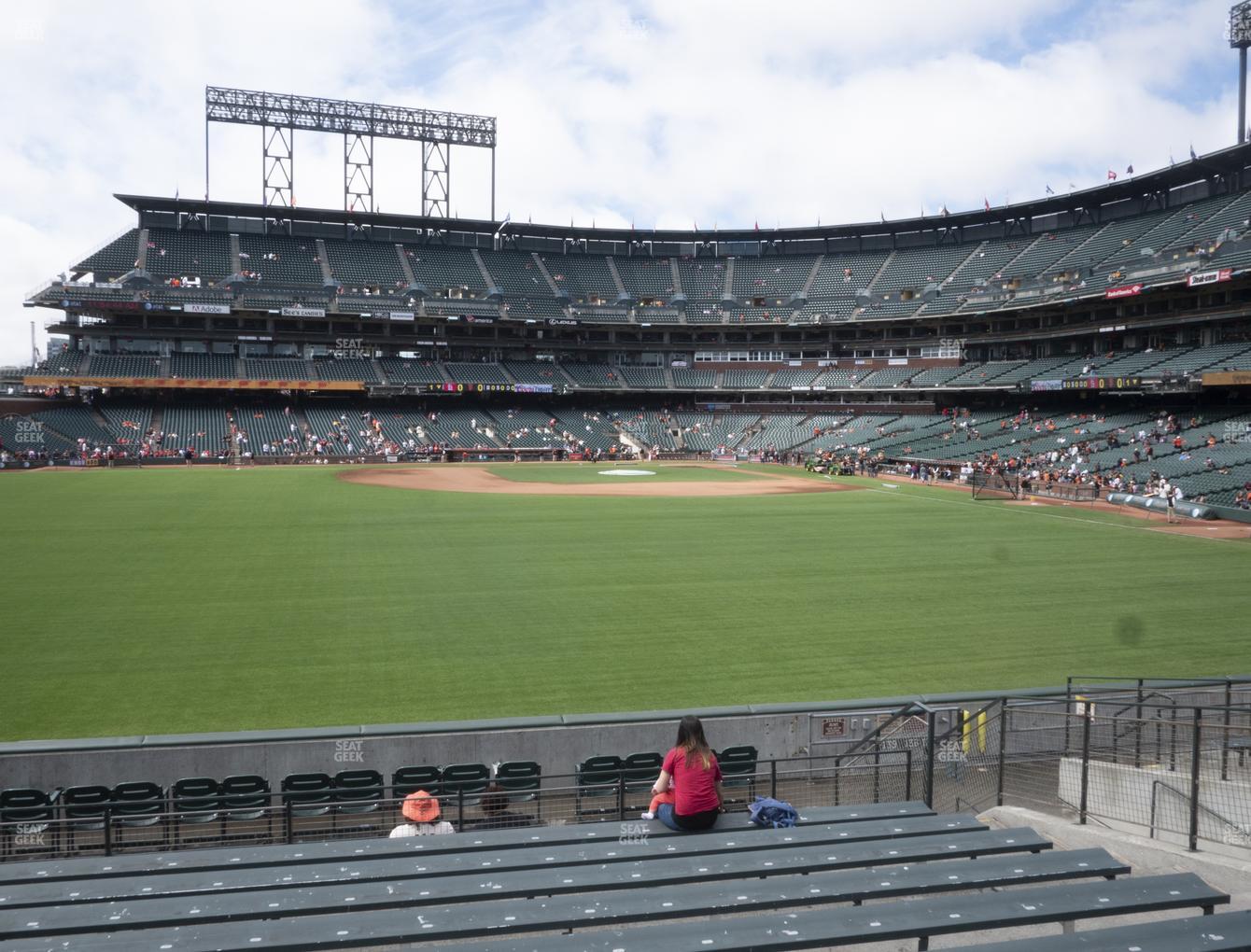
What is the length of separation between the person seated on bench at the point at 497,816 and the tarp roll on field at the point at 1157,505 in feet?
130

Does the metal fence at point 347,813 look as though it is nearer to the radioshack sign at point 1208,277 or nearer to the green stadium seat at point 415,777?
the green stadium seat at point 415,777

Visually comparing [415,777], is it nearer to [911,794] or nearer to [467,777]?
[467,777]

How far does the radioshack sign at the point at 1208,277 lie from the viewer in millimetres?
50406

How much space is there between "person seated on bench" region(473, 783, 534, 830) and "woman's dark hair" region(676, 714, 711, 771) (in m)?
2.97

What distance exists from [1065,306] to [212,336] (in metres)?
71.3

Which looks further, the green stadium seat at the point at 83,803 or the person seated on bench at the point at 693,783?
the green stadium seat at the point at 83,803

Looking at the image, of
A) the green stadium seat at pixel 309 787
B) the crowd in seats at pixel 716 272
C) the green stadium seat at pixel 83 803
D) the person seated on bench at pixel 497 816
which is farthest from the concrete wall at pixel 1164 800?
the crowd in seats at pixel 716 272

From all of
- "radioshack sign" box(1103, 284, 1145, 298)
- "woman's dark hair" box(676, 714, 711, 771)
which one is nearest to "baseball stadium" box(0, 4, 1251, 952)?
"woman's dark hair" box(676, 714, 711, 771)

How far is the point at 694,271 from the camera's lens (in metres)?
96.8

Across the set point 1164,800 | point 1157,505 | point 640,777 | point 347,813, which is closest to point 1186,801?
point 1164,800

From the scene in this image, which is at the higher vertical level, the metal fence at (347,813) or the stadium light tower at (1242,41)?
the stadium light tower at (1242,41)

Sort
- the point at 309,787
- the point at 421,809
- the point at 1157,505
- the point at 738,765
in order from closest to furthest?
the point at 421,809 → the point at 309,787 → the point at 738,765 → the point at 1157,505

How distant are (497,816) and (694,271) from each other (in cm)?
9141

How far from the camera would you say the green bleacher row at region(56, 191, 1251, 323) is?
2640 inches
